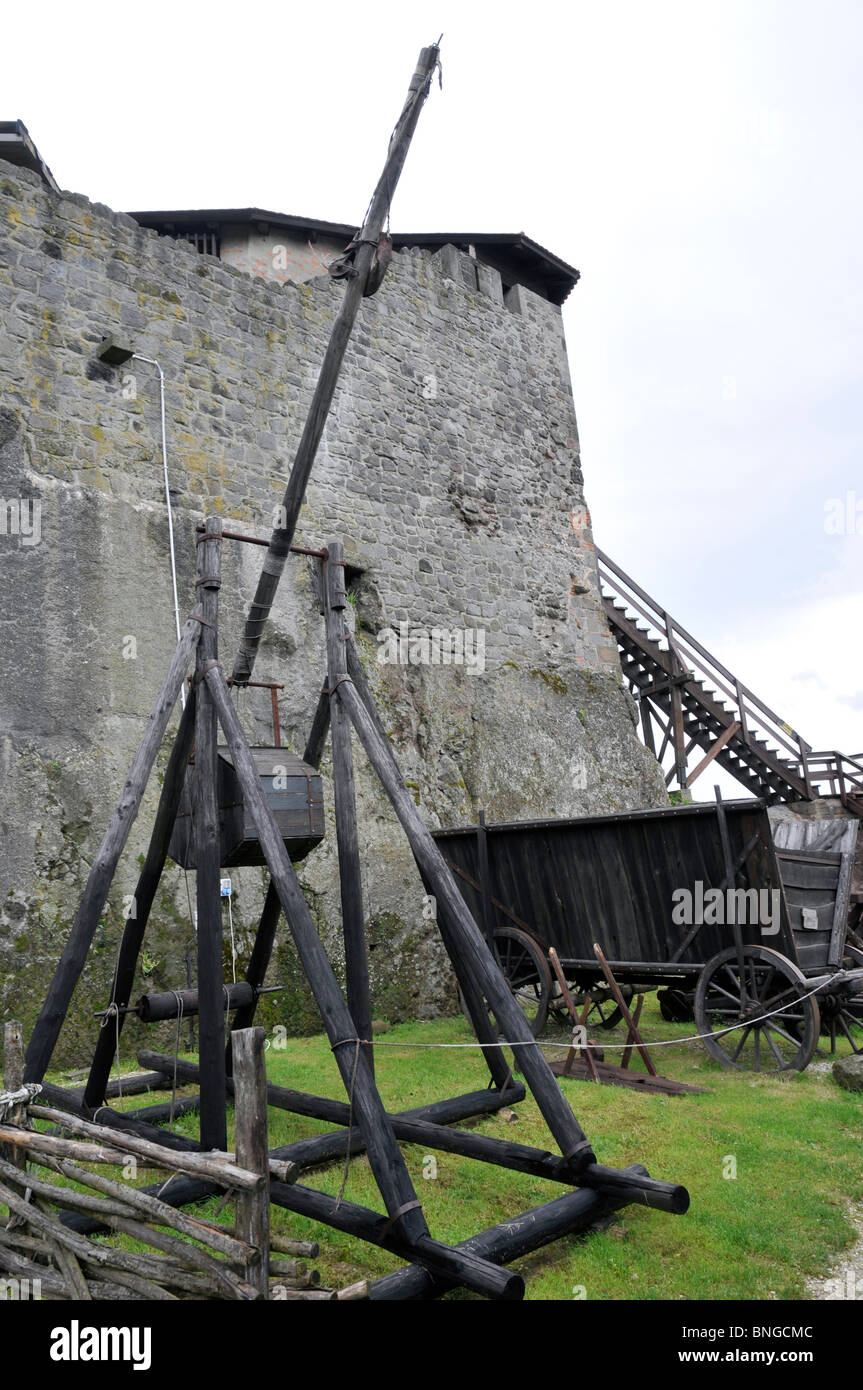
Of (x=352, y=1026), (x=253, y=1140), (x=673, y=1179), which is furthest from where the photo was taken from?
(x=673, y=1179)

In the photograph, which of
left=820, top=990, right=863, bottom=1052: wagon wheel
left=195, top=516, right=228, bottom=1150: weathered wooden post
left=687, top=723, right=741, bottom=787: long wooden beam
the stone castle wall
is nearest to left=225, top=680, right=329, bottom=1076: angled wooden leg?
left=195, top=516, right=228, bottom=1150: weathered wooden post

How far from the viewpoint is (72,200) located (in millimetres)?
8969

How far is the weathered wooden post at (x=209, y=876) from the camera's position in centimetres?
446

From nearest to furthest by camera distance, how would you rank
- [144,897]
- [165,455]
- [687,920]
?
[144,897] → [687,920] → [165,455]

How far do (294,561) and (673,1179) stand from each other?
24.1 ft

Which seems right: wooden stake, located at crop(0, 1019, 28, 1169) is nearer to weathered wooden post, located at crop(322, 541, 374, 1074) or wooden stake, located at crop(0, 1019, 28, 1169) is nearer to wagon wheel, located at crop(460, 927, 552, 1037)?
weathered wooden post, located at crop(322, 541, 374, 1074)

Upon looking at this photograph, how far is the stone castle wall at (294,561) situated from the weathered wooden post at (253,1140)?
4.61 m

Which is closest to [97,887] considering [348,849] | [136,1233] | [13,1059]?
[13,1059]

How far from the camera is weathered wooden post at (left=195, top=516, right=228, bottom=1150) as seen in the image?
4457 millimetres

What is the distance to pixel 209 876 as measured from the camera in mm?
4699

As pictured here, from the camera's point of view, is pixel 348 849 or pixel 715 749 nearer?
pixel 348 849

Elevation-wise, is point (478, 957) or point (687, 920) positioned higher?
point (478, 957)

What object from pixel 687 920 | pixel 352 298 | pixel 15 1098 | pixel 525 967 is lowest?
pixel 525 967

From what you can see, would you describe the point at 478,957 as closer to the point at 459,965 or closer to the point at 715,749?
the point at 459,965
